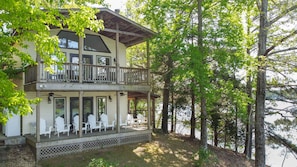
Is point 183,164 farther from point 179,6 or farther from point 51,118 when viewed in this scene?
point 179,6

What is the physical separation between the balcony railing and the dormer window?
1.73 metres

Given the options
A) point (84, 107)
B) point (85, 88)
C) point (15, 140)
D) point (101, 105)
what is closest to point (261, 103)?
point (85, 88)

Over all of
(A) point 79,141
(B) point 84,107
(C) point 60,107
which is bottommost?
(A) point 79,141

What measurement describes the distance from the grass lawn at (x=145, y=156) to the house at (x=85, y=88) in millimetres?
628

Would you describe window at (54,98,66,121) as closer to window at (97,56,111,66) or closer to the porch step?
the porch step

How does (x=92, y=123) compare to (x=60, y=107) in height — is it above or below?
below

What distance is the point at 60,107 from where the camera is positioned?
1429 cm

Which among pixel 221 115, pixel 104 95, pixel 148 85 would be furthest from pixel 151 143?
pixel 221 115

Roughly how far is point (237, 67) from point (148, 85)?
5.42 meters

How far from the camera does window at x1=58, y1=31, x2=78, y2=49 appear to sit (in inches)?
560

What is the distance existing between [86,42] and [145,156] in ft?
26.7

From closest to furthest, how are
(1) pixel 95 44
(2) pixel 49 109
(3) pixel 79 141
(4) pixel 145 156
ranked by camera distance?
(3) pixel 79 141
(4) pixel 145 156
(2) pixel 49 109
(1) pixel 95 44

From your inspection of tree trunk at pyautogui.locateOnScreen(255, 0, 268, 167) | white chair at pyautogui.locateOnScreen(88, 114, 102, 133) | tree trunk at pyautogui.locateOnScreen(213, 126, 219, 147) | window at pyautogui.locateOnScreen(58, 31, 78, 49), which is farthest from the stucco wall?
tree trunk at pyautogui.locateOnScreen(255, 0, 268, 167)

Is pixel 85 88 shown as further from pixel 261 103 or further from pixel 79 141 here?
pixel 261 103
